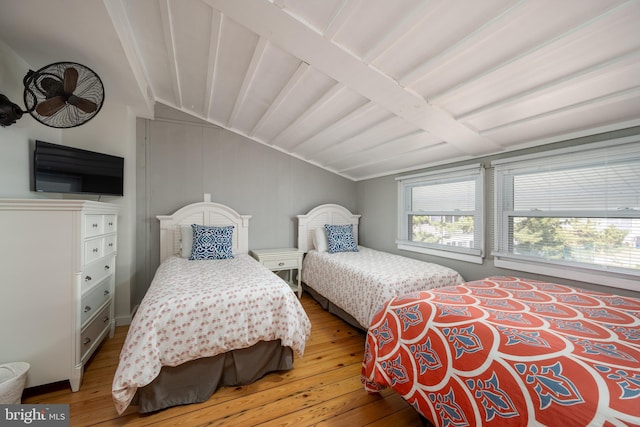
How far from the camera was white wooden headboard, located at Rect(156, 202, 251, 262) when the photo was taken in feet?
9.60

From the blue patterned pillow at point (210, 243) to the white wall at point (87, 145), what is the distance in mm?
636

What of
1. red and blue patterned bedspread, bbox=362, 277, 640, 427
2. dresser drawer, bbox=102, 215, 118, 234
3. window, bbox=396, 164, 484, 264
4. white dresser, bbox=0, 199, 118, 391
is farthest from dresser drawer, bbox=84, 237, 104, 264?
window, bbox=396, 164, 484, 264

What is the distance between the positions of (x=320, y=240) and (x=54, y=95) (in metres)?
2.80

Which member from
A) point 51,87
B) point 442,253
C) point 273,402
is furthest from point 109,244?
point 442,253

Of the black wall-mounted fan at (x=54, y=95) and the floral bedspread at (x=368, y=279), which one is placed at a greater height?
the black wall-mounted fan at (x=54, y=95)

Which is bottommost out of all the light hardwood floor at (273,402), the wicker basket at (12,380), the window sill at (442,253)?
the light hardwood floor at (273,402)

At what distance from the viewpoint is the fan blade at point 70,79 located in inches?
59.8

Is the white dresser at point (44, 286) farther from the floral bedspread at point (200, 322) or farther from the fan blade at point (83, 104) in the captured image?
the fan blade at point (83, 104)

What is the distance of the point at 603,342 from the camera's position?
0.99m

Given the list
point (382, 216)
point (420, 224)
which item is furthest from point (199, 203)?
point (420, 224)

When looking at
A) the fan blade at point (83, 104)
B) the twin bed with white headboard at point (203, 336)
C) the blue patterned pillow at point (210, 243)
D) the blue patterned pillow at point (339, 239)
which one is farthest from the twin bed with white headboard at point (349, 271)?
the fan blade at point (83, 104)

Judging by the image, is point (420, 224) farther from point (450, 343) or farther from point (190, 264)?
point (190, 264)

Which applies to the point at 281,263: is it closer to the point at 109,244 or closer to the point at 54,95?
the point at 109,244

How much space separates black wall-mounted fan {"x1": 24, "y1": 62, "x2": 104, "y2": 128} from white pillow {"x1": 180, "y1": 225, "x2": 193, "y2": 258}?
1448mm
